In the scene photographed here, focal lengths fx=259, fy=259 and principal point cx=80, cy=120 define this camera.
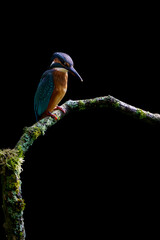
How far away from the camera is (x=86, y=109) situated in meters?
3.11

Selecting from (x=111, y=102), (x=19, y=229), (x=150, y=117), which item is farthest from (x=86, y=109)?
(x=19, y=229)

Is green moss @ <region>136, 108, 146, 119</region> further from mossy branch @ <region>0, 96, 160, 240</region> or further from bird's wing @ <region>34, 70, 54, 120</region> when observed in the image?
mossy branch @ <region>0, 96, 160, 240</region>

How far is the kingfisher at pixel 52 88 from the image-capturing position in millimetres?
3086

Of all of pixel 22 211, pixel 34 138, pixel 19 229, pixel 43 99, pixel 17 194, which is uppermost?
pixel 43 99

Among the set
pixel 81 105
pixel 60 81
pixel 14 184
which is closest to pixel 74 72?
pixel 60 81

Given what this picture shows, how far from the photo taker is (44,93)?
10.2 feet

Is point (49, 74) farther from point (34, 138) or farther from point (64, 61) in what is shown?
point (34, 138)

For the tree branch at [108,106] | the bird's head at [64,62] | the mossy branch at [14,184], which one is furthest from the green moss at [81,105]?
the mossy branch at [14,184]

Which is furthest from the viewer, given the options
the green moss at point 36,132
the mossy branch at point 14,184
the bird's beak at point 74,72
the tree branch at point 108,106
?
the tree branch at point 108,106

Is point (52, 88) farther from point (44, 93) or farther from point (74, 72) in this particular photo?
point (74, 72)

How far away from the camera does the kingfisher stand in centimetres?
309

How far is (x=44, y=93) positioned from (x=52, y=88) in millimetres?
115

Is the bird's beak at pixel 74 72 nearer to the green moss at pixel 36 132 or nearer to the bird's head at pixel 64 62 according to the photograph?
the bird's head at pixel 64 62

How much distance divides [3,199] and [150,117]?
196 cm
